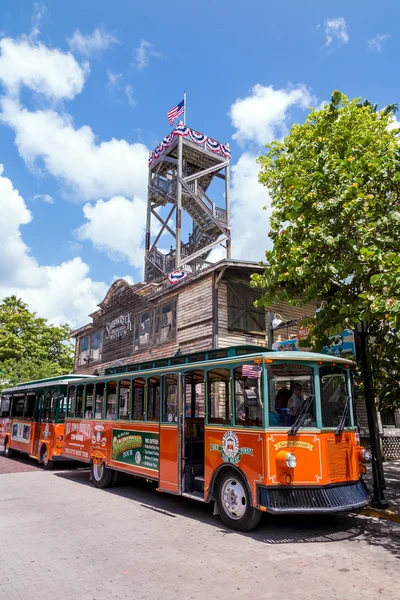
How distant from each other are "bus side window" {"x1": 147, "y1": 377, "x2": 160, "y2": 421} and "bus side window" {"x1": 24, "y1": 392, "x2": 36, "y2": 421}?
8619mm

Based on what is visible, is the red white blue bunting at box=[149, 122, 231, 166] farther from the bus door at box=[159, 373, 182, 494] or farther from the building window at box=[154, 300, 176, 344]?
the bus door at box=[159, 373, 182, 494]

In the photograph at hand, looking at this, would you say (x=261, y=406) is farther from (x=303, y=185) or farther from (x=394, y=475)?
(x=394, y=475)

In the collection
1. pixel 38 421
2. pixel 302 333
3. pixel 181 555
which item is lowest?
pixel 181 555

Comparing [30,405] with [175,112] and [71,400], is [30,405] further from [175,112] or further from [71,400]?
[175,112]

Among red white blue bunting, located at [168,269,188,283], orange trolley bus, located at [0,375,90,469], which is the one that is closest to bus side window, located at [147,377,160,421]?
orange trolley bus, located at [0,375,90,469]

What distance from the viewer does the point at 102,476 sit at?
1113 centimetres

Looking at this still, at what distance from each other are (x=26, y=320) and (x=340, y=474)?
37570 millimetres

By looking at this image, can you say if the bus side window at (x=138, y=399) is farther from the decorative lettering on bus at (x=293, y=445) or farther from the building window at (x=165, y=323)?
the building window at (x=165, y=323)

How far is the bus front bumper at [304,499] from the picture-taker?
632 cm

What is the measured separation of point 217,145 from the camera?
31406mm

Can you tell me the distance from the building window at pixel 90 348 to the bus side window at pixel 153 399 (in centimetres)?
1582

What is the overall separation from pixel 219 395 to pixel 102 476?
4.79 metres

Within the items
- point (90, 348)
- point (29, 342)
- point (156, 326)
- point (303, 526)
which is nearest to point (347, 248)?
point (303, 526)

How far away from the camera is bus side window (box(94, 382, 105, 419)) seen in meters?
11.7
